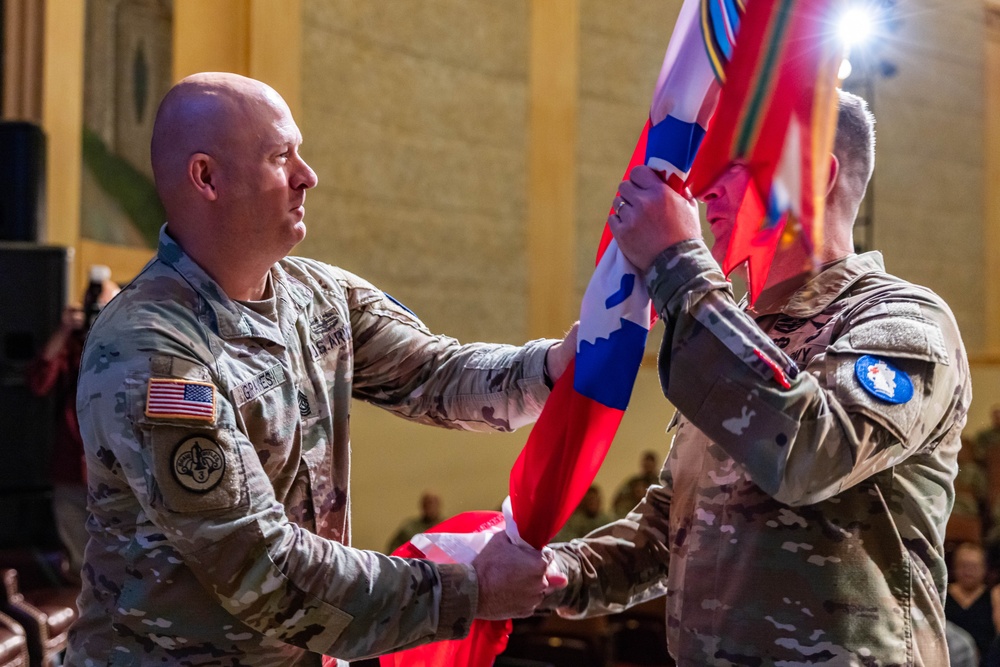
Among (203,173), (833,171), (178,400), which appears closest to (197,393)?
(178,400)

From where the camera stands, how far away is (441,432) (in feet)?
30.8

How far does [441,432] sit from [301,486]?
24.6 ft

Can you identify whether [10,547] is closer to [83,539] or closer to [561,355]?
[83,539]

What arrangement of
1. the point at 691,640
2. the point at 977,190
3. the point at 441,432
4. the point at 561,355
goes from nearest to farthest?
the point at 691,640 → the point at 561,355 → the point at 441,432 → the point at 977,190

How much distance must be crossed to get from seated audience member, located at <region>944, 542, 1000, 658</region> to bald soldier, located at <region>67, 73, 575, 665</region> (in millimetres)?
3517

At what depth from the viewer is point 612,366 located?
6.26 feet

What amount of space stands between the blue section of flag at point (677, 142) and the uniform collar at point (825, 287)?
0.32m

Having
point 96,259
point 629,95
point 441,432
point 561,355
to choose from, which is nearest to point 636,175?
point 561,355

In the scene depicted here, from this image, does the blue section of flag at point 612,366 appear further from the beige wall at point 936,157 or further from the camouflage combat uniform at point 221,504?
the beige wall at point 936,157

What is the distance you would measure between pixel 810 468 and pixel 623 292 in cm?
44

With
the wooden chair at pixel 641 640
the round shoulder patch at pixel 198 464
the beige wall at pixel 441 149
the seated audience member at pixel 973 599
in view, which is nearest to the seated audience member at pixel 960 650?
the seated audience member at pixel 973 599

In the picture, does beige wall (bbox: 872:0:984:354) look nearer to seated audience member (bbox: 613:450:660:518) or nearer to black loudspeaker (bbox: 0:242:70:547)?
seated audience member (bbox: 613:450:660:518)

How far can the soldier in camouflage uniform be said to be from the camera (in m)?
1.62

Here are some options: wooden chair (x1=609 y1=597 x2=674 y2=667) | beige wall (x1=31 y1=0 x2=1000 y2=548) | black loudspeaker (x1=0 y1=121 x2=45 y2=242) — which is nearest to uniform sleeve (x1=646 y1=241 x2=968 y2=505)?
wooden chair (x1=609 y1=597 x2=674 y2=667)
